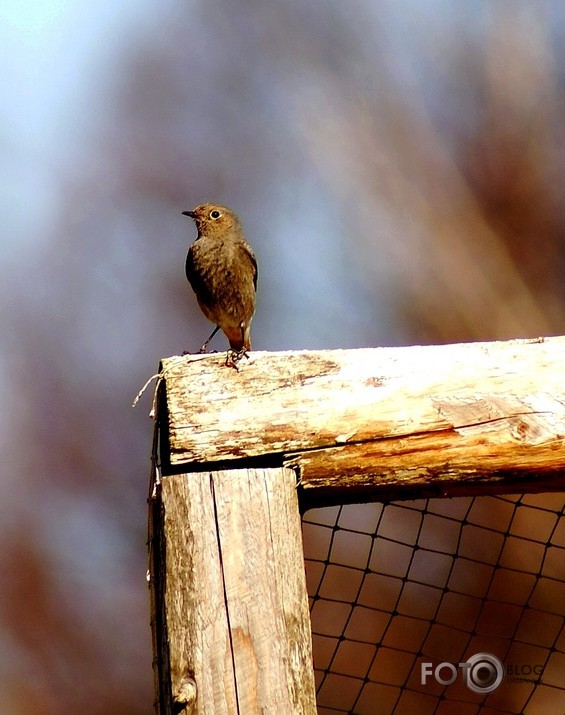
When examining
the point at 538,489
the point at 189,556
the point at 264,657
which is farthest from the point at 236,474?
the point at 538,489

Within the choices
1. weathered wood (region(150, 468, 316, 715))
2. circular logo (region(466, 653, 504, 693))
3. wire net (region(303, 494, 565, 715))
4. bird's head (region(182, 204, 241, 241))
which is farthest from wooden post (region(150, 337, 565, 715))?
wire net (region(303, 494, 565, 715))

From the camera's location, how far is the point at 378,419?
269 centimetres

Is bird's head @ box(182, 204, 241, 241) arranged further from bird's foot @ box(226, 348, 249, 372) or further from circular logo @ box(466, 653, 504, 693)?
bird's foot @ box(226, 348, 249, 372)

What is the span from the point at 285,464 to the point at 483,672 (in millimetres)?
2591

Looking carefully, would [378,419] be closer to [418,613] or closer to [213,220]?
[213,220]

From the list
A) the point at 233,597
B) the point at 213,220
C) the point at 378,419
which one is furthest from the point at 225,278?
the point at 233,597

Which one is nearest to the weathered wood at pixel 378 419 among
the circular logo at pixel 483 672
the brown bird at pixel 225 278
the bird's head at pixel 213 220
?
the circular logo at pixel 483 672

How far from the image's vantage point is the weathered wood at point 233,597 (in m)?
2.44

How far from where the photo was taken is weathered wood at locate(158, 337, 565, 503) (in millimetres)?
2645

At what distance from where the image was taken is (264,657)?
246 cm

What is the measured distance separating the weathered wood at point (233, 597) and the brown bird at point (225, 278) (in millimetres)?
2885

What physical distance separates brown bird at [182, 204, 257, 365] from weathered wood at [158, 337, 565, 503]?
2733 mm

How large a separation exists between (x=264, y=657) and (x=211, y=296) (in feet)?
10.6

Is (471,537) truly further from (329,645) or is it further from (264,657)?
(264,657)
